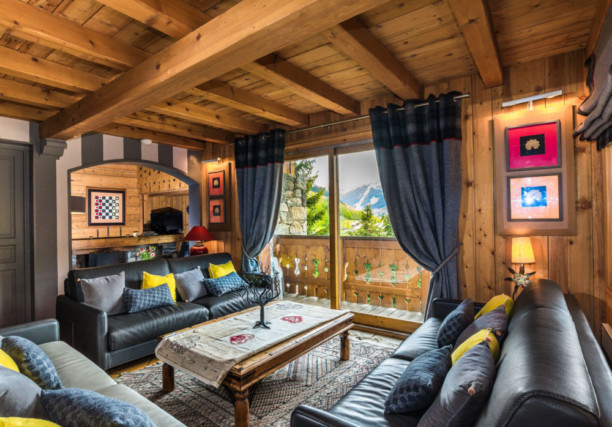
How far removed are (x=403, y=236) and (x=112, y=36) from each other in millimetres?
2955

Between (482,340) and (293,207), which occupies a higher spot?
(293,207)

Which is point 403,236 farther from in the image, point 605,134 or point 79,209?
point 79,209

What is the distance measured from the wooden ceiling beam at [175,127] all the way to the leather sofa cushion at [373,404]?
3.70 metres

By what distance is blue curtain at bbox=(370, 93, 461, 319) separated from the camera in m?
3.13

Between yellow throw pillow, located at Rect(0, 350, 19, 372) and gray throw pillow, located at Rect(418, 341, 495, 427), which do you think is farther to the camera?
yellow throw pillow, located at Rect(0, 350, 19, 372)

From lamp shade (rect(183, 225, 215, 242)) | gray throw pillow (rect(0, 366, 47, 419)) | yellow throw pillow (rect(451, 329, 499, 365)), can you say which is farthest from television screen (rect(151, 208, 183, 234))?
yellow throw pillow (rect(451, 329, 499, 365))

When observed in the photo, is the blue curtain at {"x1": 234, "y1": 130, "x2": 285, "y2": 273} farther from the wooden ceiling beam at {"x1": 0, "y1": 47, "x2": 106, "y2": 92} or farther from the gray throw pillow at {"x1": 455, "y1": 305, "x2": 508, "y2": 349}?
the gray throw pillow at {"x1": 455, "y1": 305, "x2": 508, "y2": 349}

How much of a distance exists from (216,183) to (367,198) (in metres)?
2.52

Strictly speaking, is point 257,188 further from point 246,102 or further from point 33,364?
point 33,364

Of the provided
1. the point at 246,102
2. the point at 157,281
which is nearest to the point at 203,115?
the point at 246,102

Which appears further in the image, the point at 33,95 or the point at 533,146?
the point at 33,95

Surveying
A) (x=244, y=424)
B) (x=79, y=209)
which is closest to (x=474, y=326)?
(x=244, y=424)

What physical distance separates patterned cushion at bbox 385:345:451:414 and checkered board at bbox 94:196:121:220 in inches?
320

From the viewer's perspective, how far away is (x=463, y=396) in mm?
1090
